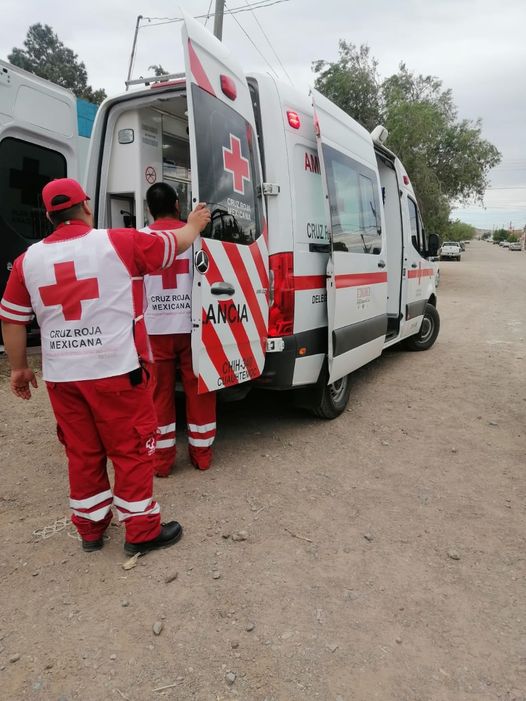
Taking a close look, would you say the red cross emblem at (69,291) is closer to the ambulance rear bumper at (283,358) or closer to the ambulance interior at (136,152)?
the ambulance rear bumper at (283,358)

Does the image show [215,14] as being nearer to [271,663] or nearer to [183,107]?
[183,107]

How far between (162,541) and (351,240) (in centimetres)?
266

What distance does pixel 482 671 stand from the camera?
6.12 ft

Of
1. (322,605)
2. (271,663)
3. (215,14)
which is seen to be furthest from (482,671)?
(215,14)

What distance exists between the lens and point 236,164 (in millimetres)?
3061

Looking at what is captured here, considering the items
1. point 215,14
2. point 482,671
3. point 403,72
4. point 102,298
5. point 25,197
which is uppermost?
point 403,72

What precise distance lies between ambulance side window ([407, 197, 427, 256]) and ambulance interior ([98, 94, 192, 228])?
10.6 ft

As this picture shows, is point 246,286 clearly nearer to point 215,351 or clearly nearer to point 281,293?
point 281,293

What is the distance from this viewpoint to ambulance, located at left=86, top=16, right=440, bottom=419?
113 inches

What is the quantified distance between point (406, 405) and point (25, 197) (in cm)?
462

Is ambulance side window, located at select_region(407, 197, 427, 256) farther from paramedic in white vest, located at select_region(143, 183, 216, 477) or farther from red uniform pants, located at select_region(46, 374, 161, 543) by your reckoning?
red uniform pants, located at select_region(46, 374, 161, 543)

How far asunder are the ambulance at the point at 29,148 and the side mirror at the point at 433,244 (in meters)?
4.52

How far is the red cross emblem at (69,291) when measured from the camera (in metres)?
2.22

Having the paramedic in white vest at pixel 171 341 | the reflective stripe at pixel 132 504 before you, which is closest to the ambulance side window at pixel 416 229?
the paramedic in white vest at pixel 171 341
